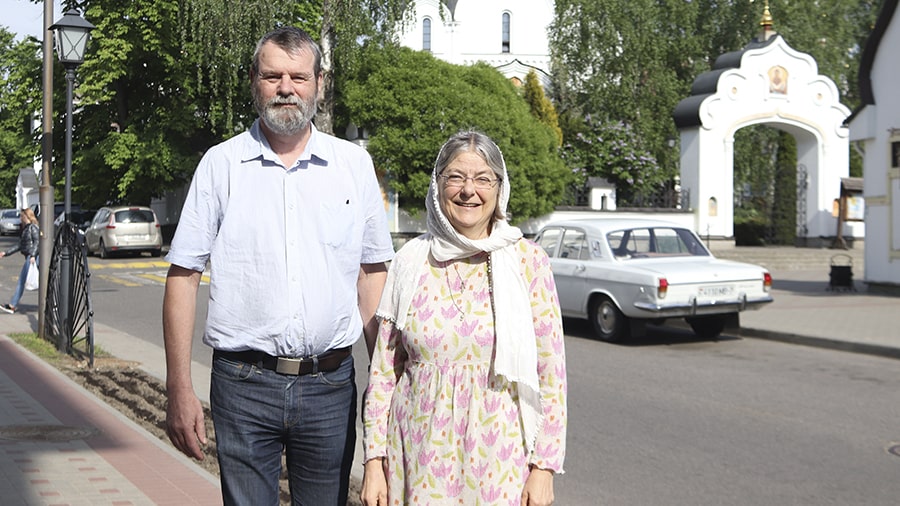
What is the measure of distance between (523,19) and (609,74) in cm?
1868

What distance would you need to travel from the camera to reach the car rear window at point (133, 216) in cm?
3256

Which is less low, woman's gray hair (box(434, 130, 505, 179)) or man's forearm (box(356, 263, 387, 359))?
woman's gray hair (box(434, 130, 505, 179))

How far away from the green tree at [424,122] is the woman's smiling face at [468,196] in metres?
30.1

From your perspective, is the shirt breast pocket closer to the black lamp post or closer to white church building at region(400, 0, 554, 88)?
the black lamp post

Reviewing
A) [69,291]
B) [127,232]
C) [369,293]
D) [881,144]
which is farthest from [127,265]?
[369,293]

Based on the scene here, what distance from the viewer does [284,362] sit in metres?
3.24

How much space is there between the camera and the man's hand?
3254 millimetres

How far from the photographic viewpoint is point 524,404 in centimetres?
314

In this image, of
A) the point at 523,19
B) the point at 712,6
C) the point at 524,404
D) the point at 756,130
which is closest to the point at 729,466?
the point at 524,404

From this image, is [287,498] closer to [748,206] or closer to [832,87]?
[832,87]

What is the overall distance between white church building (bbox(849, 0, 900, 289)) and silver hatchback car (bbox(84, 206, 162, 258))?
20.4m

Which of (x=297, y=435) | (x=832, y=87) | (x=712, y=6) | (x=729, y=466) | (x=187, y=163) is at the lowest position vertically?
(x=729, y=466)

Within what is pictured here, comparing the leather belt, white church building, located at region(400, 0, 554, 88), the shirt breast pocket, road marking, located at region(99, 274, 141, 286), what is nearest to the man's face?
the shirt breast pocket

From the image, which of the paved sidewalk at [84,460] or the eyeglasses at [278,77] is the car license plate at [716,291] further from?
the eyeglasses at [278,77]
